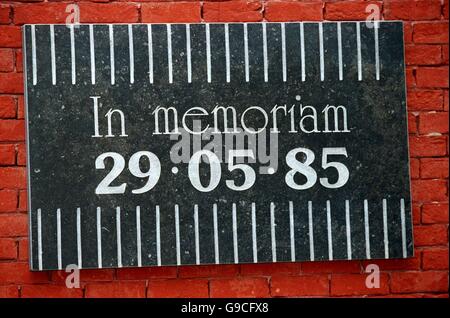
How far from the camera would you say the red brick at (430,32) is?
2.94 m

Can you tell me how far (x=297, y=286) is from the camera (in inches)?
114

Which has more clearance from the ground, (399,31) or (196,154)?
(399,31)

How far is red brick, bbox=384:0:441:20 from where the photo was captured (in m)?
2.94

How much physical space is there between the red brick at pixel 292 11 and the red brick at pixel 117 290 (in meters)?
1.27

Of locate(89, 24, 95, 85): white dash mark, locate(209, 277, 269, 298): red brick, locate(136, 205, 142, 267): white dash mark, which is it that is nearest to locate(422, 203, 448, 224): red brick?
locate(209, 277, 269, 298): red brick

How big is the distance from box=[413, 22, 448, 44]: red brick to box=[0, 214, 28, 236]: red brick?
184 centimetres

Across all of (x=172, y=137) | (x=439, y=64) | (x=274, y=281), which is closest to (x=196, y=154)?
(x=172, y=137)

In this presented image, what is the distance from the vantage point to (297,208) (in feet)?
9.37

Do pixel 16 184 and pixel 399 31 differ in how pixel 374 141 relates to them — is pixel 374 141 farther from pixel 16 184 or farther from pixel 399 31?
pixel 16 184

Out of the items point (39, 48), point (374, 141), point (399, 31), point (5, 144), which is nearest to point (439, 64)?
point (399, 31)

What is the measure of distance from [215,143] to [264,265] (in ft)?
1.83

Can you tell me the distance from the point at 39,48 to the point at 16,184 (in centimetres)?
57
